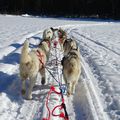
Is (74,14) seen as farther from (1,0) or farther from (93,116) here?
(93,116)

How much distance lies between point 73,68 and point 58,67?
2560 mm

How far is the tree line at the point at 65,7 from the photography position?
53.9 meters

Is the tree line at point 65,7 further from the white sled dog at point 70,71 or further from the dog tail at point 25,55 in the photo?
the dog tail at point 25,55

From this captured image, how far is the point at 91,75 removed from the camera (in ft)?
24.8

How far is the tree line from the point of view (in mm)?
53912

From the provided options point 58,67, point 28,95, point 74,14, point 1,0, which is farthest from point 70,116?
point 1,0

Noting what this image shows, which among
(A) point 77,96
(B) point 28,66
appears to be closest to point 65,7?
(A) point 77,96

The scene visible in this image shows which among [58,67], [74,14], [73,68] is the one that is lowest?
[74,14]

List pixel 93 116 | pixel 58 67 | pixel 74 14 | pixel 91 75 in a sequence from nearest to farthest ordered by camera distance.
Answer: pixel 93 116 → pixel 91 75 → pixel 58 67 → pixel 74 14

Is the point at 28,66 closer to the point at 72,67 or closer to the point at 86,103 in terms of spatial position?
the point at 72,67

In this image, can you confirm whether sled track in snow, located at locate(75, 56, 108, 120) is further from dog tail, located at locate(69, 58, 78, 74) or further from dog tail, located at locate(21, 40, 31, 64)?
dog tail, located at locate(21, 40, 31, 64)

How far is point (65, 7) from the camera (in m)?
59.4

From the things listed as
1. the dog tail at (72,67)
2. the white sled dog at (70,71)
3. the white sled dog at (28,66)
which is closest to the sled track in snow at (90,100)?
the white sled dog at (70,71)

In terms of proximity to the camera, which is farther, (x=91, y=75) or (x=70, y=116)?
(x=91, y=75)
